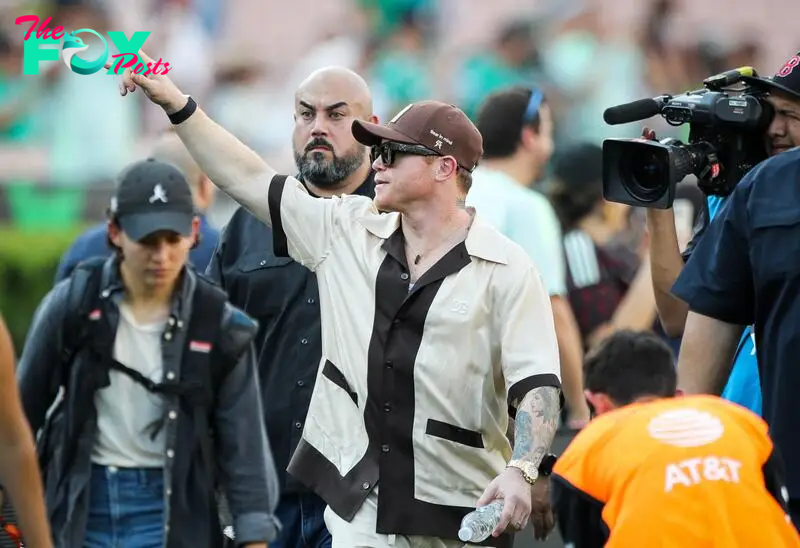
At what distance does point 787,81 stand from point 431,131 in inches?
44.0

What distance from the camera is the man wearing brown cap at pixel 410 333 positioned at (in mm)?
5441

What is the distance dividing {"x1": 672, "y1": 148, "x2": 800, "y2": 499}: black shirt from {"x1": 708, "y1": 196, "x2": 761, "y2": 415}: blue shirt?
45 centimetres

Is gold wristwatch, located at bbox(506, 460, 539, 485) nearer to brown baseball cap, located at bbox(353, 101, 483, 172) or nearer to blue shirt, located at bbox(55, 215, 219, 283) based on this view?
brown baseball cap, located at bbox(353, 101, 483, 172)

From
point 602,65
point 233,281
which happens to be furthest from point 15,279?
point 602,65

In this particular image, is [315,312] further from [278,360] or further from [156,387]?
[156,387]

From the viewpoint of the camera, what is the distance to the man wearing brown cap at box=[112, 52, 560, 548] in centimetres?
544

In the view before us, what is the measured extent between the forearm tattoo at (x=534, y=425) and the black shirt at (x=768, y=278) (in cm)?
53

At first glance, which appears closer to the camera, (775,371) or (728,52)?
(775,371)

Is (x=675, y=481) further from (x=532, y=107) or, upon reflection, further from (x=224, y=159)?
(x=532, y=107)

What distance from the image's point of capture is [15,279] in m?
13.7

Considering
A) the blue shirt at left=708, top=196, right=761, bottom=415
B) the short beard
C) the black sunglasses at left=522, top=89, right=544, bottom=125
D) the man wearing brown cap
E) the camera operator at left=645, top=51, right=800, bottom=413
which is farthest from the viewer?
the black sunglasses at left=522, top=89, right=544, bottom=125

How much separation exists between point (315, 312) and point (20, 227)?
8932 millimetres

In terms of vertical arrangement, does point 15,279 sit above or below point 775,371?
below

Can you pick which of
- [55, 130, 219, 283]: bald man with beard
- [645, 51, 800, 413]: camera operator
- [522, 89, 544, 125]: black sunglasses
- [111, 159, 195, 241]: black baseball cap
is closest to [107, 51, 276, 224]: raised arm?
[111, 159, 195, 241]: black baseball cap
